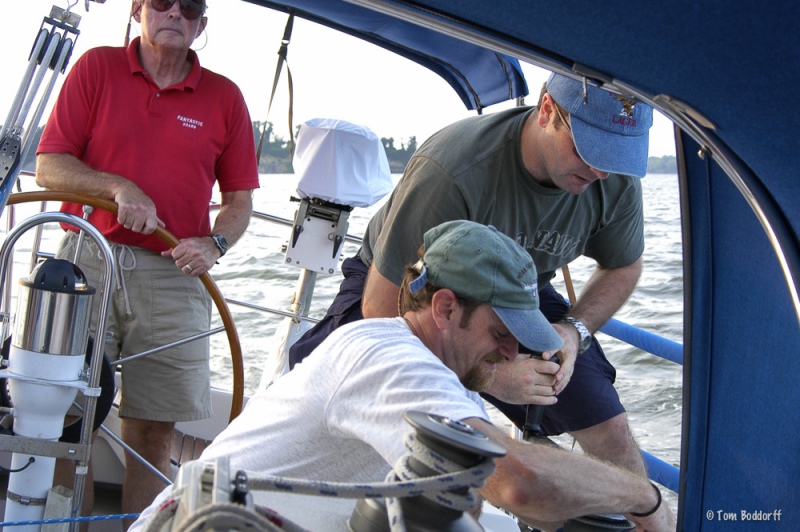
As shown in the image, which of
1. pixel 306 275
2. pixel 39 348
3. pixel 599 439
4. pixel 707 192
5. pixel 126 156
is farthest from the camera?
pixel 306 275

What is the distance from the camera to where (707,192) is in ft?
5.08

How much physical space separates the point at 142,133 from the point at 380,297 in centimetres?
101

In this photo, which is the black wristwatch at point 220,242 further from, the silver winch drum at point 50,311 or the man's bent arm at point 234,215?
the silver winch drum at point 50,311

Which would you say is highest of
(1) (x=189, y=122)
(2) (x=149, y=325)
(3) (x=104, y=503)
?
(1) (x=189, y=122)

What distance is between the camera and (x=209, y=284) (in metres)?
2.41

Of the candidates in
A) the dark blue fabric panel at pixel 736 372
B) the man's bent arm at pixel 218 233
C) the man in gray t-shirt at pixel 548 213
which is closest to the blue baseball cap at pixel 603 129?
the man in gray t-shirt at pixel 548 213

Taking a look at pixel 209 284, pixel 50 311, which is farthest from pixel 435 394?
pixel 209 284

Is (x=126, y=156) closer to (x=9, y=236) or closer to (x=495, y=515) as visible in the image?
(x=9, y=236)

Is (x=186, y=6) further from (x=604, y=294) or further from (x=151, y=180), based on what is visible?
(x=604, y=294)

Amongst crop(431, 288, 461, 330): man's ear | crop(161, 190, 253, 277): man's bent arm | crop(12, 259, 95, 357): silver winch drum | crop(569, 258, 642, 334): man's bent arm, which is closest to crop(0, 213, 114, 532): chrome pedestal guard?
crop(12, 259, 95, 357): silver winch drum

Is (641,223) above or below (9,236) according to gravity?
above

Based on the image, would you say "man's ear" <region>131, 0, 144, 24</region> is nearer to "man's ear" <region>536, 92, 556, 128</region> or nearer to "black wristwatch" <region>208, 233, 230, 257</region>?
"black wristwatch" <region>208, 233, 230, 257</region>

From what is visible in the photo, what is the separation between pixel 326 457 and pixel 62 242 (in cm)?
163

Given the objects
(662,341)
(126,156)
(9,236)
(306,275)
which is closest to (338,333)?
(9,236)
